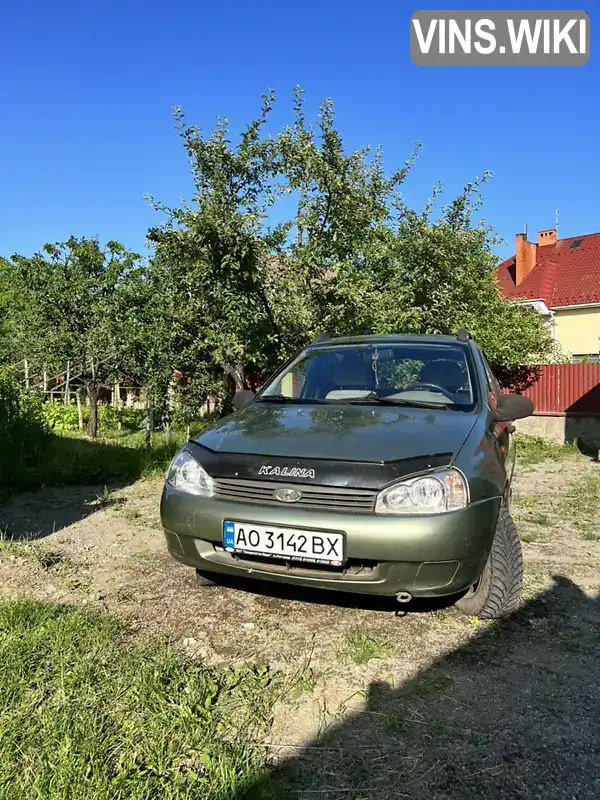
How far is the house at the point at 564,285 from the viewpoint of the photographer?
2342cm

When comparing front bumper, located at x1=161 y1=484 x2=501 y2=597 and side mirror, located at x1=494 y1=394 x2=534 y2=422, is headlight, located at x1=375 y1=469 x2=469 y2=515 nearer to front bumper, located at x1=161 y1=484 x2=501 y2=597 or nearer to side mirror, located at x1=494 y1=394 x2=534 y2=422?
front bumper, located at x1=161 y1=484 x2=501 y2=597

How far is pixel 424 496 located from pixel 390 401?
3.63 feet

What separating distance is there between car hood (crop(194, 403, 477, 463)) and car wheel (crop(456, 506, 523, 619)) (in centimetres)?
62

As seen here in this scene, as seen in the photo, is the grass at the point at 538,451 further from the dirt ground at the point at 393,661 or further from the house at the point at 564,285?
the house at the point at 564,285

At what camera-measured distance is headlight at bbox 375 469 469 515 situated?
2.58 meters

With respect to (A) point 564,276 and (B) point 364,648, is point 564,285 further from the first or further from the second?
(B) point 364,648

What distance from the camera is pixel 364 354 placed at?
4.23 meters

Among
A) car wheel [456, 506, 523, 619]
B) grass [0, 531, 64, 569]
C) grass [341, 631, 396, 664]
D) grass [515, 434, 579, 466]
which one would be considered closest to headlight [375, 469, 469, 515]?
car wheel [456, 506, 523, 619]

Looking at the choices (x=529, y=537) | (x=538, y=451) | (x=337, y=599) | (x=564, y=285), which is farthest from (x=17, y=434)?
(x=564, y=285)

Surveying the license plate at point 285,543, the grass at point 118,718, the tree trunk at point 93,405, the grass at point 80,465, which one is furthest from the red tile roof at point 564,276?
the grass at point 118,718

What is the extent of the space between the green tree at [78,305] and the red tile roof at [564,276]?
51.0 ft

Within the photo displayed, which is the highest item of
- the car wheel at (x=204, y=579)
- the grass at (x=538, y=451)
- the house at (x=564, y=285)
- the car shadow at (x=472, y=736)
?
the house at (x=564, y=285)

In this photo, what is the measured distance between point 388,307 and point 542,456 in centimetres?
448

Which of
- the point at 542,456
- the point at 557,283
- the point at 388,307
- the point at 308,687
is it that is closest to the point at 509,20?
the point at 388,307
